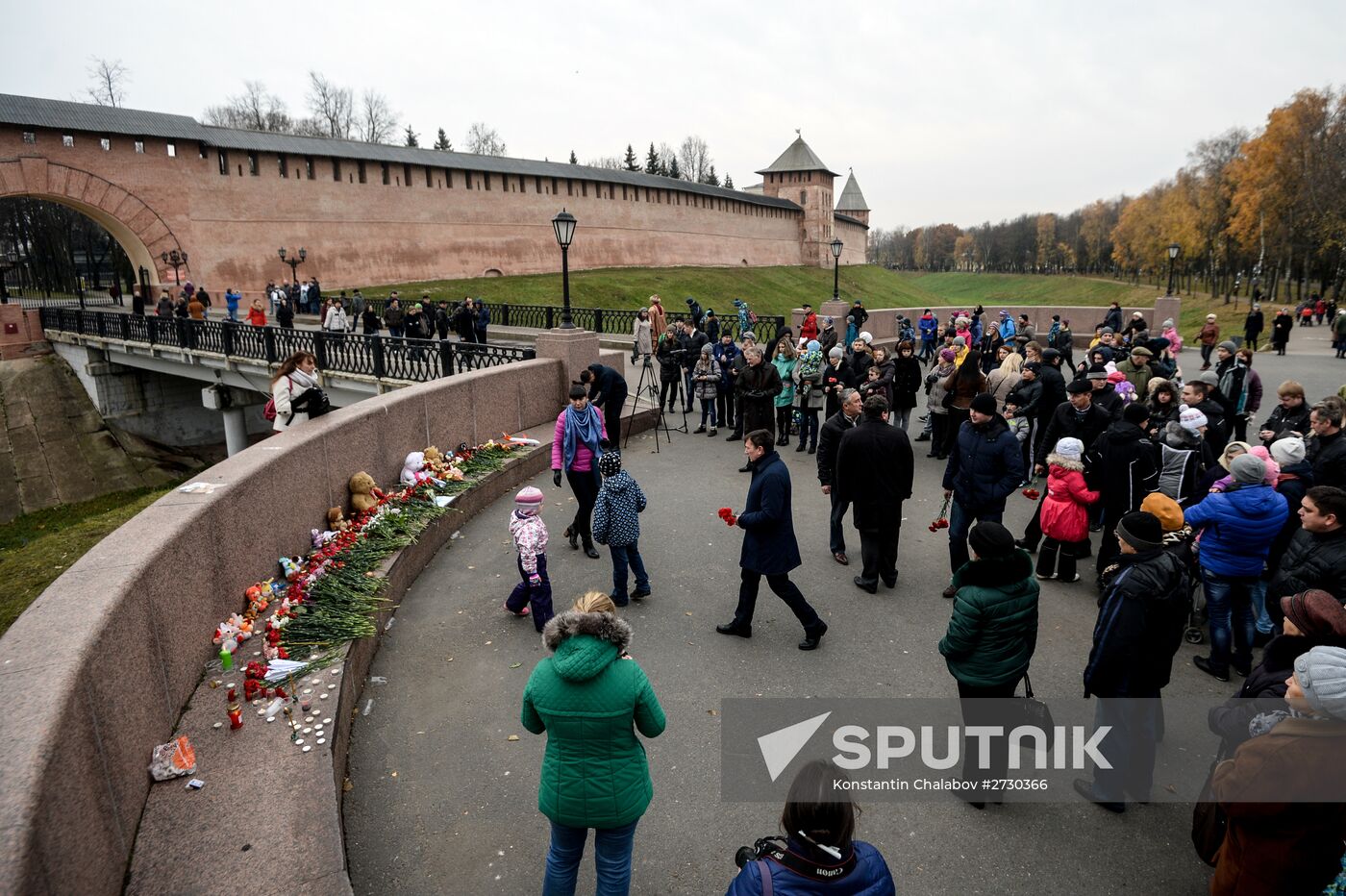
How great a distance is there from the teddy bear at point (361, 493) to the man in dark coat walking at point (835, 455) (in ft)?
13.7

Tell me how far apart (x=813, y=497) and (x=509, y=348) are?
5.69m

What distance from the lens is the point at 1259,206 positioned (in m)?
45.4

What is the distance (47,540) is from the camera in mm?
18766

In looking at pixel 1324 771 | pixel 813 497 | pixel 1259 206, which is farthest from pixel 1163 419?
pixel 1259 206

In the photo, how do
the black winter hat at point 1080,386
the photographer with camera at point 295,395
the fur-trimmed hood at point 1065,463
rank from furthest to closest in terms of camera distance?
the black winter hat at point 1080,386 < the photographer with camera at point 295,395 < the fur-trimmed hood at point 1065,463

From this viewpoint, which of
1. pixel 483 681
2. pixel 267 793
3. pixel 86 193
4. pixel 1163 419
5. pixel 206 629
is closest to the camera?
pixel 267 793

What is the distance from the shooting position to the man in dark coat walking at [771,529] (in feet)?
16.7

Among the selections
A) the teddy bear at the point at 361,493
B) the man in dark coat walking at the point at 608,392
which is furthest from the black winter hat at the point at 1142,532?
the man in dark coat walking at the point at 608,392

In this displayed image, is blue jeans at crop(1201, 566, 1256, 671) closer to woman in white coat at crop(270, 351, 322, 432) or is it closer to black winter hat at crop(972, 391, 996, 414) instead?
black winter hat at crop(972, 391, 996, 414)

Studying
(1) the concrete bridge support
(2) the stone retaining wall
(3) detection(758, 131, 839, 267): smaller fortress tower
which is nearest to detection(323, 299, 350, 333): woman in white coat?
(1) the concrete bridge support

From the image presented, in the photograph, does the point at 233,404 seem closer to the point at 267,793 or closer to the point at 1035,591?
the point at 267,793

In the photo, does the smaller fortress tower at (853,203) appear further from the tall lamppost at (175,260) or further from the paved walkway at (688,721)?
the paved walkway at (688,721)

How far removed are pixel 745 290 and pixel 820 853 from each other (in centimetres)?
5183

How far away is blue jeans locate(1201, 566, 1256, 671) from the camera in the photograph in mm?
4992
